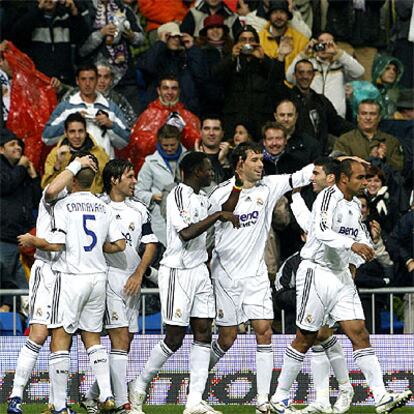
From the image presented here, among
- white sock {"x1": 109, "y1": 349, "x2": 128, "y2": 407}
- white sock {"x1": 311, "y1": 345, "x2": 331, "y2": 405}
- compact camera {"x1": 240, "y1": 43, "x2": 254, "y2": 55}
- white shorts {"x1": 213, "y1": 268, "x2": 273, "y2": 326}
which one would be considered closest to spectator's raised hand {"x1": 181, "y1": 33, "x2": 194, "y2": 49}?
compact camera {"x1": 240, "y1": 43, "x2": 254, "y2": 55}

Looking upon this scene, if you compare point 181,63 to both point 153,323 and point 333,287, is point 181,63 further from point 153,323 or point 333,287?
point 333,287

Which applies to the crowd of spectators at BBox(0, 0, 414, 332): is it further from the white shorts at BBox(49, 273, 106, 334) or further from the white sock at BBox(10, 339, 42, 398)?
the white shorts at BBox(49, 273, 106, 334)

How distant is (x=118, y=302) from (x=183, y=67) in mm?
6089

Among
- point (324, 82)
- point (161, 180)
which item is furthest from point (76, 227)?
point (324, 82)

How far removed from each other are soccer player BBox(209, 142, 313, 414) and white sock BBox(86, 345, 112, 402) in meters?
1.35

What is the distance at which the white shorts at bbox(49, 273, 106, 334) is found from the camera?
13.7 meters

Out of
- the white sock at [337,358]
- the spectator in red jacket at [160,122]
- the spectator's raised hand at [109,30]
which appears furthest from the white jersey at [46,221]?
the spectator's raised hand at [109,30]

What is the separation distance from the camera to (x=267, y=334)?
14.5 m

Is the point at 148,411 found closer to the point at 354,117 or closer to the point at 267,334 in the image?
the point at 267,334

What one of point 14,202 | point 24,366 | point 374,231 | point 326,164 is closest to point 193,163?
point 326,164

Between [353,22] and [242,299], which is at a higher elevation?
[353,22]

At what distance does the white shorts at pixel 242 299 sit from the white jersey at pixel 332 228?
0.54m

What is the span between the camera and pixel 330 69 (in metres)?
20.2

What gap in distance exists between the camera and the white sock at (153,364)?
14.4m
